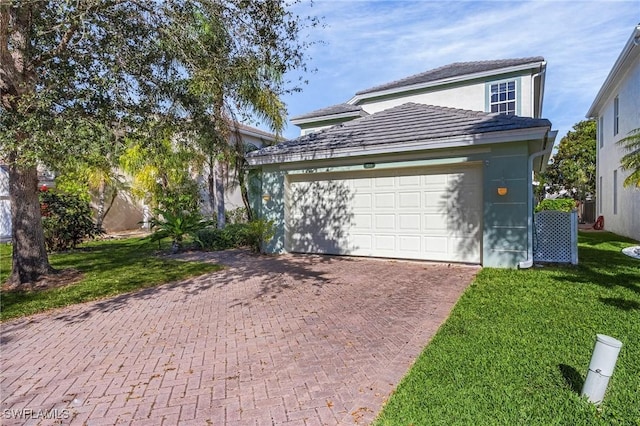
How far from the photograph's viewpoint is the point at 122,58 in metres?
6.44

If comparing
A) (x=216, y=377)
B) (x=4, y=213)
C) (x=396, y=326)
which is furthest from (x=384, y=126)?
(x=4, y=213)

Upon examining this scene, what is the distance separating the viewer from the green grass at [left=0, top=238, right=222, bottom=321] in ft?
20.8

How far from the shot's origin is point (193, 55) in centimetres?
649

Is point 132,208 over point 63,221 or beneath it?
over

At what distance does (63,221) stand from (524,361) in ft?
48.0

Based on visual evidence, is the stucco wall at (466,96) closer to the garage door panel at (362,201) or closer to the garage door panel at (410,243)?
the garage door panel at (362,201)

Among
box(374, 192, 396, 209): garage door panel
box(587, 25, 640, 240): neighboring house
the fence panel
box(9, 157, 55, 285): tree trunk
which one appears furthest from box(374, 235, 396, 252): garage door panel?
box(587, 25, 640, 240): neighboring house

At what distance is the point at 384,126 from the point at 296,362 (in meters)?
7.83

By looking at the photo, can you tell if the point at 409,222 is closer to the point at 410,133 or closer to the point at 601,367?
the point at 410,133

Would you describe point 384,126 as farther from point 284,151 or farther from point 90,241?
point 90,241

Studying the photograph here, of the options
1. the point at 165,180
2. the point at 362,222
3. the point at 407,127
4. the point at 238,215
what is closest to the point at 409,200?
the point at 362,222

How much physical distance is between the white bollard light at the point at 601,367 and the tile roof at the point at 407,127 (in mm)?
5806

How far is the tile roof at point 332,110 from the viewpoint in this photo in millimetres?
15805

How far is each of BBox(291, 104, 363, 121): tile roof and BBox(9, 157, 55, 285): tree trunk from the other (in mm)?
11414
